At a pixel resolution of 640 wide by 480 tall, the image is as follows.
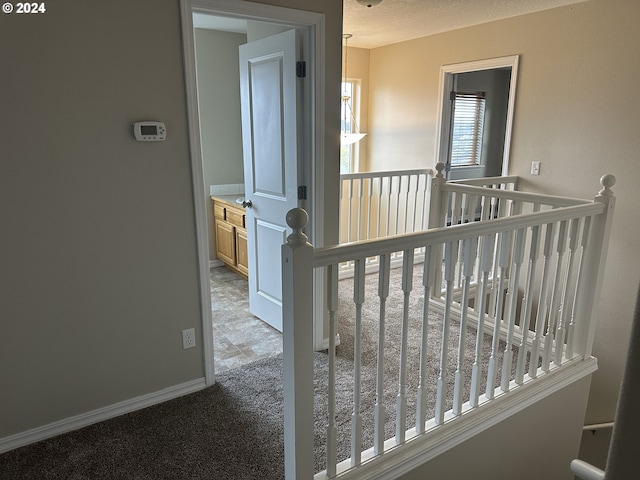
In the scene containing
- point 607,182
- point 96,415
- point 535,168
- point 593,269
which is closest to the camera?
point 96,415

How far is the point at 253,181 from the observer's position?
3303 mm

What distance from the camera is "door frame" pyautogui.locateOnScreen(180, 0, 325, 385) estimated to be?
217 cm

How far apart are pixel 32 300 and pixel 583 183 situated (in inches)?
163

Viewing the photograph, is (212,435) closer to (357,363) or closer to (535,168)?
(357,363)

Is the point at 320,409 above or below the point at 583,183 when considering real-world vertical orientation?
below

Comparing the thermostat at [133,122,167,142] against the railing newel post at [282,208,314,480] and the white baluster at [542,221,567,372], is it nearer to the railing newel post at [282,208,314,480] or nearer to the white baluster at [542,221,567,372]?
the railing newel post at [282,208,314,480]

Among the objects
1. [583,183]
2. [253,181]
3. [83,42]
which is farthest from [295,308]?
[583,183]

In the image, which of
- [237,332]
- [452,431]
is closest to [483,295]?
[452,431]

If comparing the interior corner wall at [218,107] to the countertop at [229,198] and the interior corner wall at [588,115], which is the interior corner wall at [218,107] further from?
the interior corner wall at [588,115]

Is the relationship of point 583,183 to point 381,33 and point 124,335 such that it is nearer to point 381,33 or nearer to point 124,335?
point 381,33

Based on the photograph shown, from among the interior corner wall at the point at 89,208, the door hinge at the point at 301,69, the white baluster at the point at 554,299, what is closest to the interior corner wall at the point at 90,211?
the interior corner wall at the point at 89,208

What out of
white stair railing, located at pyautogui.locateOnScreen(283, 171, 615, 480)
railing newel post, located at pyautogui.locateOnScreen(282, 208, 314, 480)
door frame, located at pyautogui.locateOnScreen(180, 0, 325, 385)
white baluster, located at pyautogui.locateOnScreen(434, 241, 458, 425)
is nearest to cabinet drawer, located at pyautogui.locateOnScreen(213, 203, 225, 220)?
door frame, located at pyautogui.locateOnScreen(180, 0, 325, 385)

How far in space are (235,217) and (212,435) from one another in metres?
2.57

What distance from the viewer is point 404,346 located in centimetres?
174
